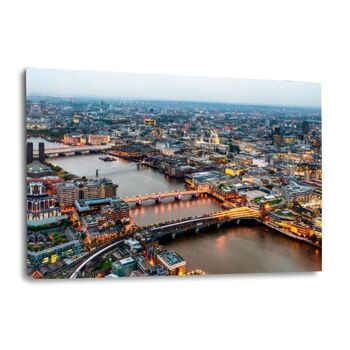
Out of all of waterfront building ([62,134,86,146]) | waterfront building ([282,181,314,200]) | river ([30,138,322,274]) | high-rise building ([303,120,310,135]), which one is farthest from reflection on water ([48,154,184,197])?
high-rise building ([303,120,310,135])

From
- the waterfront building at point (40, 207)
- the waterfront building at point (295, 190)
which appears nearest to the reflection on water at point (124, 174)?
A: the waterfront building at point (40, 207)

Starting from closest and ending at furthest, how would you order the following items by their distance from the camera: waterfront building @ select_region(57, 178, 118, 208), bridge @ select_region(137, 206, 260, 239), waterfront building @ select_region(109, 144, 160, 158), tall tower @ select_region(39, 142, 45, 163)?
1. tall tower @ select_region(39, 142, 45, 163)
2. waterfront building @ select_region(57, 178, 118, 208)
3. bridge @ select_region(137, 206, 260, 239)
4. waterfront building @ select_region(109, 144, 160, 158)

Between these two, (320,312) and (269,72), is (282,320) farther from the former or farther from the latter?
(269,72)

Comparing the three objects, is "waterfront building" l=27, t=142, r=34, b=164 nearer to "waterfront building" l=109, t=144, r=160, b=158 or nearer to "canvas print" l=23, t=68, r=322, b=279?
"canvas print" l=23, t=68, r=322, b=279

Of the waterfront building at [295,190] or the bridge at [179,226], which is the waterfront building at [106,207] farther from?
the waterfront building at [295,190]

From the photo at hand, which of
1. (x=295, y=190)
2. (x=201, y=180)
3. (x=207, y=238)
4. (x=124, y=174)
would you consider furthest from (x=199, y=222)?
(x=295, y=190)

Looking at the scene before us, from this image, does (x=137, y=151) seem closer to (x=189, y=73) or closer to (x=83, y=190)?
(x=83, y=190)

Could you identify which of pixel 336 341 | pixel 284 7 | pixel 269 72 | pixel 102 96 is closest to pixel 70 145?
pixel 102 96

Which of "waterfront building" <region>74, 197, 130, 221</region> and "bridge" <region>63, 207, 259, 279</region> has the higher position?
"waterfront building" <region>74, 197, 130, 221</region>
